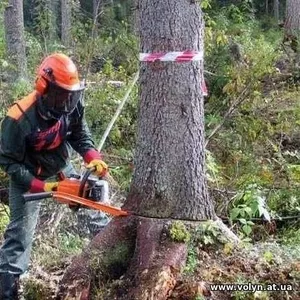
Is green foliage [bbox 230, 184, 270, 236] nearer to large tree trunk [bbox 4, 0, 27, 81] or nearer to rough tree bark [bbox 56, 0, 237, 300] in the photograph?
rough tree bark [bbox 56, 0, 237, 300]

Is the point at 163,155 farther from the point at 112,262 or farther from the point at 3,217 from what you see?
the point at 3,217

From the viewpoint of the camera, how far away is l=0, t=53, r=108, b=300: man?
4.01 meters


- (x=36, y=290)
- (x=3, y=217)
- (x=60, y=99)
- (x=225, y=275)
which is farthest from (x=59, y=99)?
(x=3, y=217)

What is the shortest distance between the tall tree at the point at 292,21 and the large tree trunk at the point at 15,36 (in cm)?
557

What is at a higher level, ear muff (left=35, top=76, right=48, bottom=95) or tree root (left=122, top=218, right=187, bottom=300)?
ear muff (left=35, top=76, right=48, bottom=95)

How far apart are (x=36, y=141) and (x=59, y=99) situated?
1.15ft

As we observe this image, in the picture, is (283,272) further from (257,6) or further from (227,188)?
(257,6)

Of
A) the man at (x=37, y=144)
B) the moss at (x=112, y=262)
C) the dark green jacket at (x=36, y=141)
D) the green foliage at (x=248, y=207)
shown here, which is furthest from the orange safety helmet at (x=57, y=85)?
the green foliage at (x=248, y=207)

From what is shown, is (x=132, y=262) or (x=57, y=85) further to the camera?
(x=132, y=262)

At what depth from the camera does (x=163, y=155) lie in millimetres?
4113

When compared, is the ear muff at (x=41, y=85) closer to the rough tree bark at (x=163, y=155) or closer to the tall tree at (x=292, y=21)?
the rough tree bark at (x=163, y=155)

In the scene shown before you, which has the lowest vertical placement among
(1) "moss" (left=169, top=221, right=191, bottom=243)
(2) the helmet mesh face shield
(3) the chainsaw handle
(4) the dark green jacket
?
(1) "moss" (left=169, top=221, right=191, bottom=243)

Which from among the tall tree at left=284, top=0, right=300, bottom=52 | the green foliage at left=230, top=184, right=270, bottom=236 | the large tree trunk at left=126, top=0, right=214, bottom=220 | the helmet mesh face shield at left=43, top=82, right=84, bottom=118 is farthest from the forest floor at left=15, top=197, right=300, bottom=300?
the tall tree at left=284, top=0, right=300, bottom=52

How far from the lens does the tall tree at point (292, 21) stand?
12539 mm
